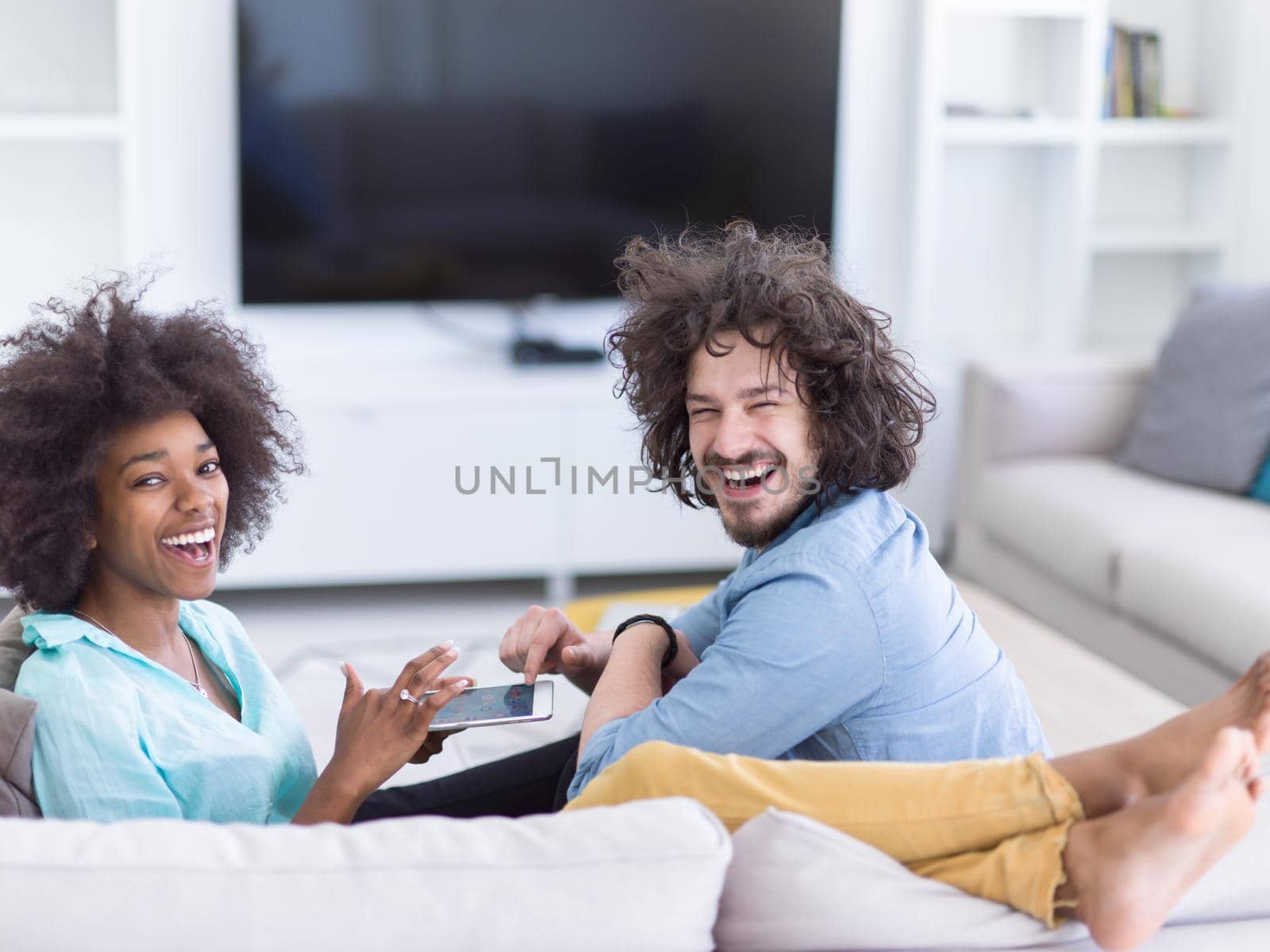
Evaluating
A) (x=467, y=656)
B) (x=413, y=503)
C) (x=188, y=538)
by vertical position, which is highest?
(x=188, y=538)

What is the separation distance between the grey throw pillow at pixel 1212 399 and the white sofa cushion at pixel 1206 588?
33 cm

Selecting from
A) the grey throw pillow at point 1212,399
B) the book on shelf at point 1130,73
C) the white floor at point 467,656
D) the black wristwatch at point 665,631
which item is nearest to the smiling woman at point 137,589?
the black wristwatch at point 665,631

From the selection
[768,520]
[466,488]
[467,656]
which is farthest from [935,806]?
[466,488]

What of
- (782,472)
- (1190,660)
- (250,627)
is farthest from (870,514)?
(250,627)

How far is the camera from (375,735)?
1364mm

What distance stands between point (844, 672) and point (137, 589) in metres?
0.69

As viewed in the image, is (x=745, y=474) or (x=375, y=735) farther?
(x=745, y=474)

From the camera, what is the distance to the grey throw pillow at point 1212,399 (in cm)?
319

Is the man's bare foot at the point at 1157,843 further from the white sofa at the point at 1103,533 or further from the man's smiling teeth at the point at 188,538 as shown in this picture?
the white sofa at the point at 1103,533

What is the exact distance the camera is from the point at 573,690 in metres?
2.28

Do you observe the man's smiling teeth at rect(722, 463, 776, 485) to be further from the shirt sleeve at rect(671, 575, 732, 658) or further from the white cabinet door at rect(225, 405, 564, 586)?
the white cabinet door at rect(225, 405, 564, 586)

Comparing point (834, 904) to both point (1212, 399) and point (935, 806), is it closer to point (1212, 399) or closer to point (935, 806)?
point (935, 806)

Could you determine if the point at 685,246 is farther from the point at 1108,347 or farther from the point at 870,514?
the point at 1108,347

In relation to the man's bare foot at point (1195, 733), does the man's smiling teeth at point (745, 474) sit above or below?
above
